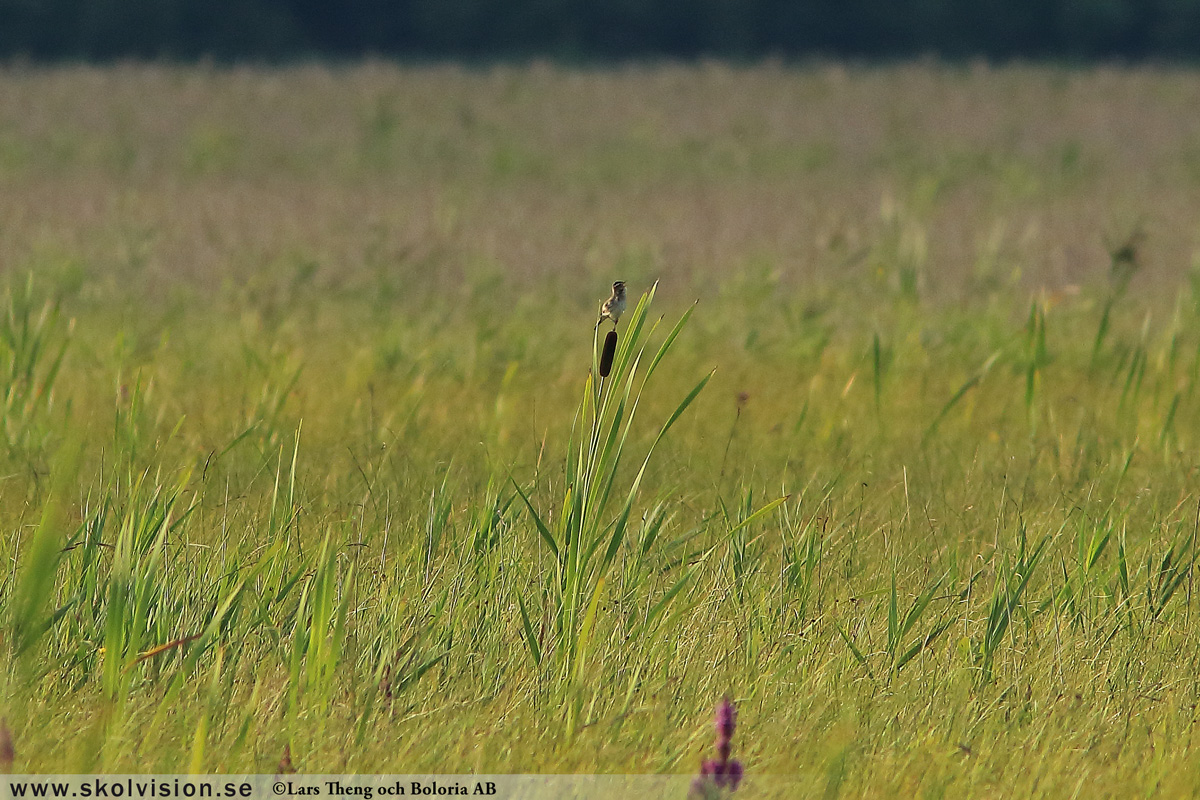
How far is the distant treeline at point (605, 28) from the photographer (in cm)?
2012

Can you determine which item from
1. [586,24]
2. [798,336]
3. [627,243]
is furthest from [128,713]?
[586,24]

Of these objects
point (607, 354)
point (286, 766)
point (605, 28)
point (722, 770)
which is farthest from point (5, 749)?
point (605, 28)

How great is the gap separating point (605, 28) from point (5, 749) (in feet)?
70.6

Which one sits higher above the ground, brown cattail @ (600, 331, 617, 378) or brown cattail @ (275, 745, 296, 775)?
brown cattail @ (600, 331, 617, 378)

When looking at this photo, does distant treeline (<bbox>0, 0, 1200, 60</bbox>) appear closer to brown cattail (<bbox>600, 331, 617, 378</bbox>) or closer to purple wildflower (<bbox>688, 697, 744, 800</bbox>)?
brown cattail (<bbox>600, 331, 617, 378</bbox>)

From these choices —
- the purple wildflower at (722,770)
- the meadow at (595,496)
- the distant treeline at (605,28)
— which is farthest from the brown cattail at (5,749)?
the distant treeline at (605,28)

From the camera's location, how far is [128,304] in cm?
597

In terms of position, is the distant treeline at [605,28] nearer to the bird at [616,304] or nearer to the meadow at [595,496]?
the meadow at [595,496]

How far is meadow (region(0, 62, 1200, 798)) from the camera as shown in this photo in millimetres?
1820

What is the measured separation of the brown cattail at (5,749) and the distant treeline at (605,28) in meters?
18.4

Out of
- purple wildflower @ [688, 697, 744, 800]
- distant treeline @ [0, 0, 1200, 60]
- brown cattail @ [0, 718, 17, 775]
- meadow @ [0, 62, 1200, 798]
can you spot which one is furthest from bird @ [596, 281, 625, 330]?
distant treeline @ [0, 0, 1200, 60]

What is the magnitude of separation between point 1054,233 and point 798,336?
352cm

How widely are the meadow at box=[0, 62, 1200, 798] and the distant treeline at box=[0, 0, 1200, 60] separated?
474 inches

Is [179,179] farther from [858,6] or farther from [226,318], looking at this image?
[858,6]
